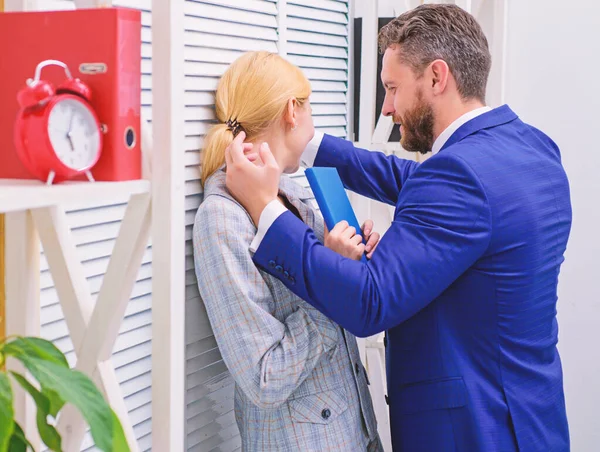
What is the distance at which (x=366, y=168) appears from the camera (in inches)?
89.4

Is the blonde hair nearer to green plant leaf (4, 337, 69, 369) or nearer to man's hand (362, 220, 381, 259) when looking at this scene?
man's hand (362, 220, 381, 259)

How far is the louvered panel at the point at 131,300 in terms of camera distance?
1.38 meters

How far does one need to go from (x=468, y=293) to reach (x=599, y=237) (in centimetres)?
176

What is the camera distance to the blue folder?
1.81 meters

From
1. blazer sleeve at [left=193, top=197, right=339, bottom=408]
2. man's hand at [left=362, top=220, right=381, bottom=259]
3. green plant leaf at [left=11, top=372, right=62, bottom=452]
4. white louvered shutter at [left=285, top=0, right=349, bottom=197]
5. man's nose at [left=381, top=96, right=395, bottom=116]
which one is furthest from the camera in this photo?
white louvered shutter at [left=285, top=0, right=349, bottom=197]

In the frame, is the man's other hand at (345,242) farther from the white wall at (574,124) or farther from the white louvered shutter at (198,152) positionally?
the white wall at (574,124)

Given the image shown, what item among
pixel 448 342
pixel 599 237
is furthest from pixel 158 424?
pixel 599 237

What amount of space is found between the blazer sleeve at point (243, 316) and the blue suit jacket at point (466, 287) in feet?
0.21

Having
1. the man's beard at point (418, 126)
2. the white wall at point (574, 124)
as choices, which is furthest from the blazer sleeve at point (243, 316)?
the white wall at point (574, 124)

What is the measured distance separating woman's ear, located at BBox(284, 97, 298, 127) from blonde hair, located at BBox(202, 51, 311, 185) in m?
0.01

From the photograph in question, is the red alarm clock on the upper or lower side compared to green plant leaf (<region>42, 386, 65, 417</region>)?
upper

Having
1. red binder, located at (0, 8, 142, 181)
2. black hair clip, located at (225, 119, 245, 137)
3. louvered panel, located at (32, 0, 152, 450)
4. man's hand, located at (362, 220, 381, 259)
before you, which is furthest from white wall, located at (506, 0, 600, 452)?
red binder, located at (0, 8, 142, 181)

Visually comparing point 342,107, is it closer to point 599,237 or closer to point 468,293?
point 468,293

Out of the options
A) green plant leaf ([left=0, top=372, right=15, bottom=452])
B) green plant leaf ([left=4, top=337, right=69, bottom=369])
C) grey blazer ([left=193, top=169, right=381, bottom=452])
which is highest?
green plant leaf ([left=4, top=337, right=69, bottom=369])
